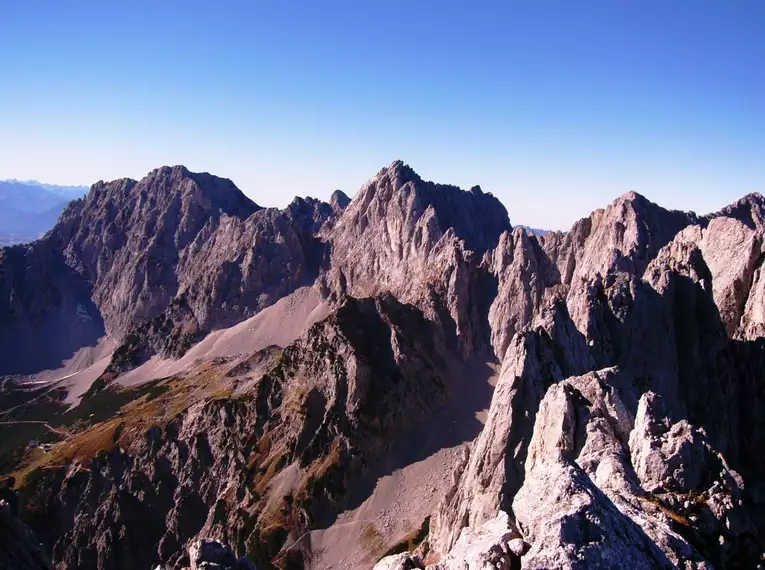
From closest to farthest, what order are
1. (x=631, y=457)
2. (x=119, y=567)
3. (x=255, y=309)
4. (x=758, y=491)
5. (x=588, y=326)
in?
(x=631, y=457) < (x=758, y=491) < (x=588, y=326) < (x=119, y=567) < (x=255, y=309)

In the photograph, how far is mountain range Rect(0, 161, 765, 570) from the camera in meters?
24.5

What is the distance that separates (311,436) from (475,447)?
5219cm

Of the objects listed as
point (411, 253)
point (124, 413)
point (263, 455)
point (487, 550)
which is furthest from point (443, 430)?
point (124, 413)

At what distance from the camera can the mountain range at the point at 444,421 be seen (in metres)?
24.5

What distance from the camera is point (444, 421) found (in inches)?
4225

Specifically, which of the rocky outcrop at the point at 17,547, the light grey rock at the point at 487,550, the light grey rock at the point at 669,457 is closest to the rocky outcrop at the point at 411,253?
the light grey rock at the point at 669,457

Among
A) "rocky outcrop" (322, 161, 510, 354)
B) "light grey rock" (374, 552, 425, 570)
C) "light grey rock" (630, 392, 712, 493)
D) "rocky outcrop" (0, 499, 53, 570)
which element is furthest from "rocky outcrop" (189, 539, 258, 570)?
"rocky outcrop" (322, 161, 510, 354)

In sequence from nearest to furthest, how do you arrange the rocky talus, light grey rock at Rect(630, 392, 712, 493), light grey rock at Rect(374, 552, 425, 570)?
the rocky talus → light grey rock at Rect(374, 552, 425, 570) → light grey rock at Rect(630, 392, 712, 493)

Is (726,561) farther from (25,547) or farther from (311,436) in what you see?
(311,436)

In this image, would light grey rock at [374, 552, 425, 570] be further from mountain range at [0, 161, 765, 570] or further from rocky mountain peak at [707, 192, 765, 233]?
rocky mountain peak at [707, 192, 765, 233]

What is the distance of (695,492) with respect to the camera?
26.4 meters

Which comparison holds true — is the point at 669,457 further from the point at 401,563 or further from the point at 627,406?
the point at 401,563

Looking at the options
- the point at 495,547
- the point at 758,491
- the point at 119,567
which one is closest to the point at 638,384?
the point at 758,491

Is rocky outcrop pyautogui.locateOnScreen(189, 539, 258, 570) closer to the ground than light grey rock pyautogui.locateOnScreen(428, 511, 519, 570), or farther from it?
closer to the ground
